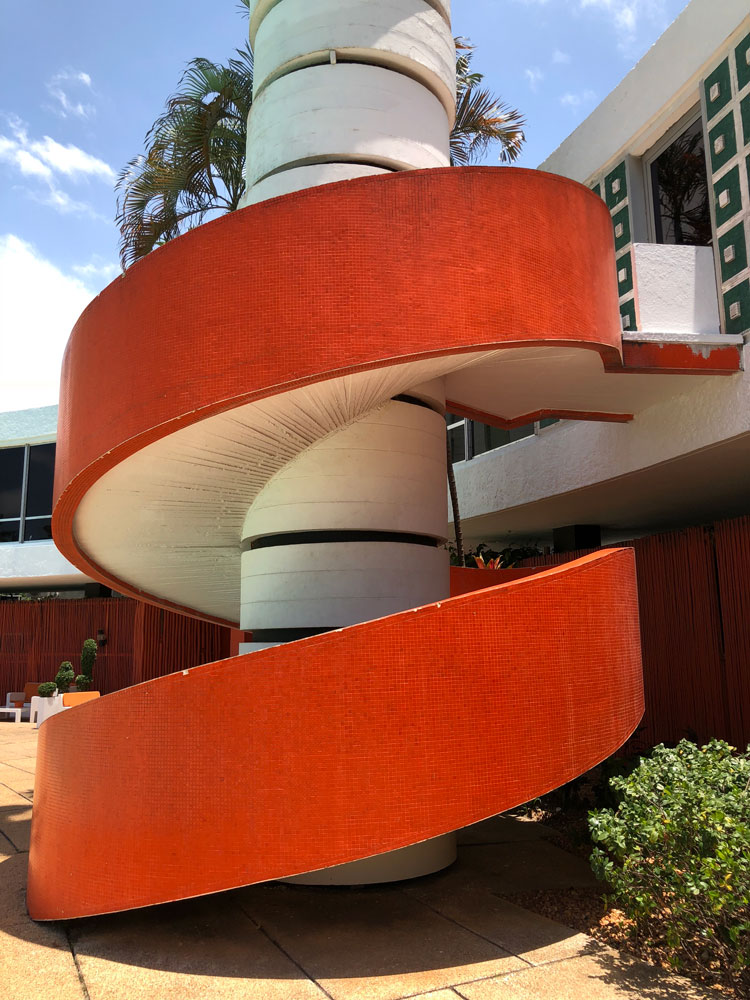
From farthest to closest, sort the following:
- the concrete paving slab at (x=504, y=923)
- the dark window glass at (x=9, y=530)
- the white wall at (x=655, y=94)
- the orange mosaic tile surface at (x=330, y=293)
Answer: the dark window glass at (x=9, y=530)
the white wall at (x=655, y=94)
the orange mosaic tile surface at (x=330, y=293)
the concrete paving slab at (x=504, y=923)

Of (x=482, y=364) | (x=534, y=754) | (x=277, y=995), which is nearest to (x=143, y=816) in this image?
(x=277, y=995)

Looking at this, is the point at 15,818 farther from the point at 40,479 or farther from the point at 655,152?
the point at 40,479

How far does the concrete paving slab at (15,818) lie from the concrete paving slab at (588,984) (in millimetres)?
4519

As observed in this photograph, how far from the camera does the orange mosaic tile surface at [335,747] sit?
14.5 ft

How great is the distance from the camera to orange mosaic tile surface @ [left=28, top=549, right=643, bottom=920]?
4.41 meters

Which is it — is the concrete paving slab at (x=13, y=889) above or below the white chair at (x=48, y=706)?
below

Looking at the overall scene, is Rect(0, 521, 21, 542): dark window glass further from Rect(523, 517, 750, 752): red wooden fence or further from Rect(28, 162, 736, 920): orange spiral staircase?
Rect(523, 517, 750, 752): red wooden fence

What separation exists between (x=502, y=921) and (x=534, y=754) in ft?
3.78

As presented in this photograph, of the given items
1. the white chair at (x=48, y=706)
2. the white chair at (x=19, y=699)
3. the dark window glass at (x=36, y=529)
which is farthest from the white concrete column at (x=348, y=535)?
the dark window glass at (x=36, y=529)

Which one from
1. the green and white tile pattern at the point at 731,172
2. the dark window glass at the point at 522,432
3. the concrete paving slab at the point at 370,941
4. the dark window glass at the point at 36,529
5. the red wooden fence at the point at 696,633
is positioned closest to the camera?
the concrete paving slab at the point at 370,941

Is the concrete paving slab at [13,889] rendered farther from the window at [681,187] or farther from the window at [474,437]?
the window at [681,187]

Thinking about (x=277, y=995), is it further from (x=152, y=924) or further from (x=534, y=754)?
(x=534, y=754)

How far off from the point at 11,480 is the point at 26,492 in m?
0.68

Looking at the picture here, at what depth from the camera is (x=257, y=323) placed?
16.1 ft
